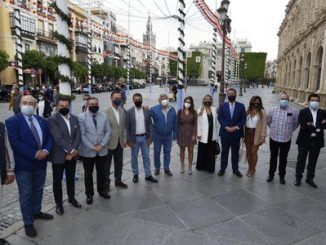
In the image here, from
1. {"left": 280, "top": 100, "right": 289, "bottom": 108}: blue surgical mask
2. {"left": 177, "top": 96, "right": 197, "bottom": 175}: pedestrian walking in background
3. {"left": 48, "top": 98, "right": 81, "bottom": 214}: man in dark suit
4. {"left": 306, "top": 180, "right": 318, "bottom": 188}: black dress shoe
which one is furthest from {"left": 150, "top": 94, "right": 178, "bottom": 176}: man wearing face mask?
{"left": 306, "top": 180, "right": 318, "bottom": 188}: black dress shoe

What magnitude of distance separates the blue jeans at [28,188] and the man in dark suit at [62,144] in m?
0.28

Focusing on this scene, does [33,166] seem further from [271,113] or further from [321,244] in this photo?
[271,113]

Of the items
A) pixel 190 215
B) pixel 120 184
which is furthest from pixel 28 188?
pixel 190 215

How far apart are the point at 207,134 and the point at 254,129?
93 cm

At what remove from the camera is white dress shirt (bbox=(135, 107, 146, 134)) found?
541 cm

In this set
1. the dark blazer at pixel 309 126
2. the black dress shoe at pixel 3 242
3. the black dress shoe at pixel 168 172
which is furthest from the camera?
the black dress shoe at pixel 168 172

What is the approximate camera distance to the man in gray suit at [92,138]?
4.50 m

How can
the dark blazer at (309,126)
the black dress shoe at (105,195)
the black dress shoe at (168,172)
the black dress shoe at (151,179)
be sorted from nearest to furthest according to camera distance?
1. the black dress shoe at (105,195)
2. the dark blazer at (309,126)
3. the black dress shoe at (151,179)
4. the black dress shoe at (168,172)

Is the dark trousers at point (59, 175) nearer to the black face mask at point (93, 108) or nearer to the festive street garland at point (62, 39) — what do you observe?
the black face mask at point (93, 108)

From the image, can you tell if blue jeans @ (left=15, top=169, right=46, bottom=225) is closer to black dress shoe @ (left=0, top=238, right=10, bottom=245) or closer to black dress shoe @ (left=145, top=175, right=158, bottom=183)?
black dress shoe @ (left=0, top=238, right=10, bottom=245)

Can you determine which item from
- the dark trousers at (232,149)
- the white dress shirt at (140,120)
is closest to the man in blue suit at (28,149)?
the white dress shirt at (140,120)

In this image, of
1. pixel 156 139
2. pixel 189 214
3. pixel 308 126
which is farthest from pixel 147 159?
pixel 308 126

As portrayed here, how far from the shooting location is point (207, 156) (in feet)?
20.4

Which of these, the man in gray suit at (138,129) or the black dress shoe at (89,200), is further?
the man in gray suit at (138,129)
